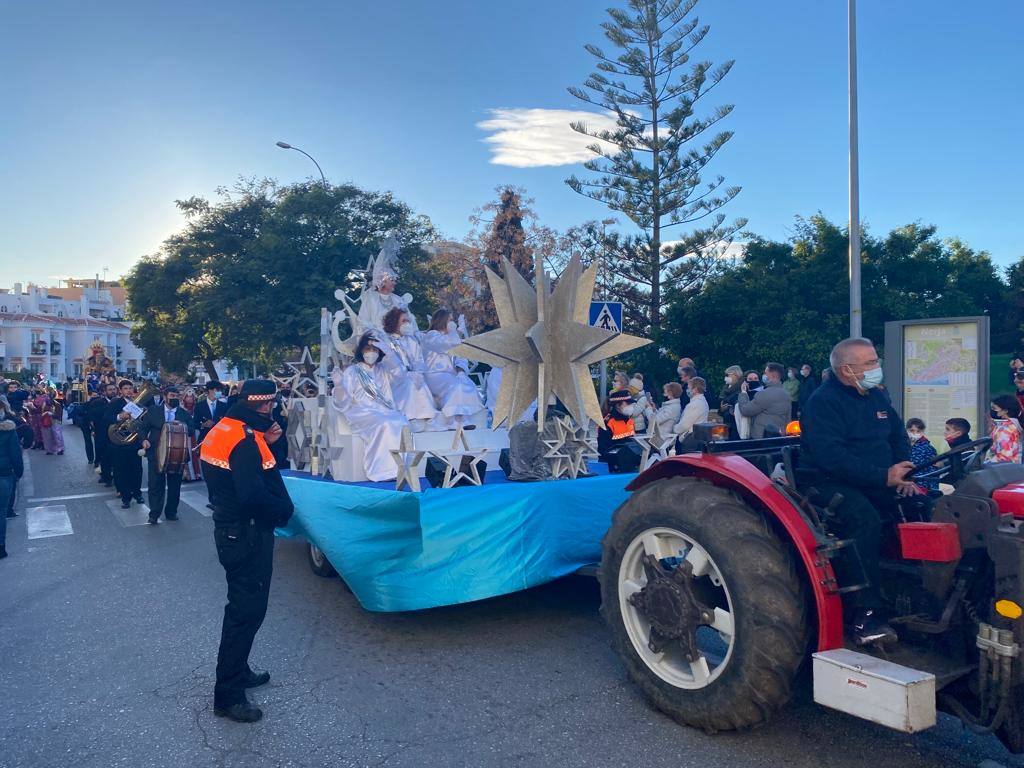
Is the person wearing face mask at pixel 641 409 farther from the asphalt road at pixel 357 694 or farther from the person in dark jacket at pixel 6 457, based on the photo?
the person in dark jacket at pixel 6 457

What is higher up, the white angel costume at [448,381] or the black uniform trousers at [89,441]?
the white angel costume at [448,381]

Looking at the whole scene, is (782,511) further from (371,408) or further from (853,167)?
(853,167)

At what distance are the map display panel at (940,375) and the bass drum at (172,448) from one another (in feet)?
28.9

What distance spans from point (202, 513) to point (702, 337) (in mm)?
13999

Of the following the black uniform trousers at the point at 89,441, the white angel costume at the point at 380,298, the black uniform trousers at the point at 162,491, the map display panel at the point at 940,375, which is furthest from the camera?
the black uniform trousers at the point at 89,441

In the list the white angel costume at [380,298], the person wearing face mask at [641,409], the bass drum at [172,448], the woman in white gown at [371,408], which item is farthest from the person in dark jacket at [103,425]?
the person wearing face mask at [641,409]

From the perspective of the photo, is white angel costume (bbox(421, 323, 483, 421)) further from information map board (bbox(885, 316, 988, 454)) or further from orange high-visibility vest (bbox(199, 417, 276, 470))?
information map board (bbox(885, 316, 988, 454))

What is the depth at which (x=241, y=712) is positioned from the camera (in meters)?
4.16

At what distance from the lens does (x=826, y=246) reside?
21484 mm

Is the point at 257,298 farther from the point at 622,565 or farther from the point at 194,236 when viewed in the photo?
the point at 622,565

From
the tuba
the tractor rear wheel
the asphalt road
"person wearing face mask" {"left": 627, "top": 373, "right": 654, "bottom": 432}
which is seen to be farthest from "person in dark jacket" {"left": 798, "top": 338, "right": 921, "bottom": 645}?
the tuba

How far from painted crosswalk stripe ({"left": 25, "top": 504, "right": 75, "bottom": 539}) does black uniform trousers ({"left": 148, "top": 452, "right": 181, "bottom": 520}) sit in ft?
3.17

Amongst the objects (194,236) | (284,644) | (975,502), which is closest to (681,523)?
(975,502)

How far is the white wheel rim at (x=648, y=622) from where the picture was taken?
367 cm
